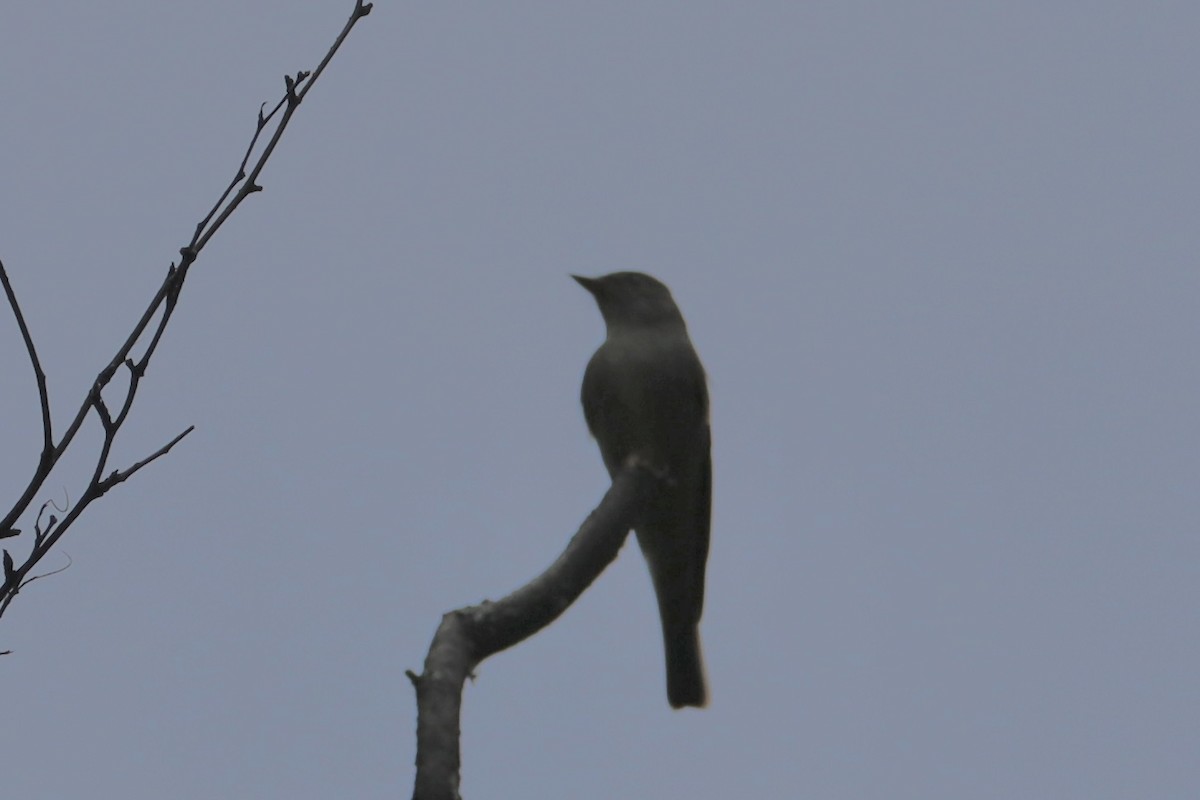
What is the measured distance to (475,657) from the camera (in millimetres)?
2281

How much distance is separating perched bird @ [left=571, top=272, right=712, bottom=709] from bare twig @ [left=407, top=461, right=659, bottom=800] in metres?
2.27

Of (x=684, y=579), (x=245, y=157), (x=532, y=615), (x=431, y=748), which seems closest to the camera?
(x=431, y=748)

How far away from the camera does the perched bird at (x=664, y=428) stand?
555 cm

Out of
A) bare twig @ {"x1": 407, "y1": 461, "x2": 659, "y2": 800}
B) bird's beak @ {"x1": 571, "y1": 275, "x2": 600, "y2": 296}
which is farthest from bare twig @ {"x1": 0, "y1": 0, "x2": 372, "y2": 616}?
bird's beak @ {"x1": 571, "y1": 275, "x2": 600, "y2": 296}

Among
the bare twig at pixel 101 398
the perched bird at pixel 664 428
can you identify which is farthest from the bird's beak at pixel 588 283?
the bare twig at pixel 101 398

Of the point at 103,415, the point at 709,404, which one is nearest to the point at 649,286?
the point at 709,404

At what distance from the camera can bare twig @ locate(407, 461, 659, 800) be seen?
6.63 feet

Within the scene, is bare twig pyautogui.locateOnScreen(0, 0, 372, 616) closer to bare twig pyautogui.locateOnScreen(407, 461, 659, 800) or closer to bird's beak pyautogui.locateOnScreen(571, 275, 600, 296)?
bare twig pyautogui.locateOnScreen(407, 461, 659, 800)

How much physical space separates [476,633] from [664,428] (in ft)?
10.9

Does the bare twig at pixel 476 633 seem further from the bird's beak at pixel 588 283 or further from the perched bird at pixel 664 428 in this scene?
the bird's beak at pixel 588 283

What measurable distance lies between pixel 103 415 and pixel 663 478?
1.53 m

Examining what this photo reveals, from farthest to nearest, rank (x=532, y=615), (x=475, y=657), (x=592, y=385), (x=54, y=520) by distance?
(x=592, y=385), (x=54, y=520), (x=532, y=615), (x=475, y=657)

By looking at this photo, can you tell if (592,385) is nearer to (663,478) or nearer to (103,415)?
(663,478)

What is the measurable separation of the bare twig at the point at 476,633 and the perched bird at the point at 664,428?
2.27 metres
